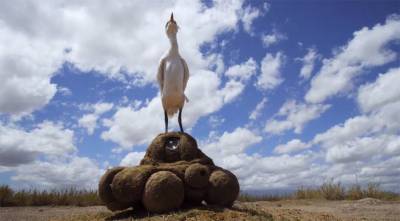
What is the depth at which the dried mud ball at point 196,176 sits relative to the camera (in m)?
8.87

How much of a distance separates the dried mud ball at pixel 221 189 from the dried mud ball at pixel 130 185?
4.00ft

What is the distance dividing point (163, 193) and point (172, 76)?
10.3ft

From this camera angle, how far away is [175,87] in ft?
34.9

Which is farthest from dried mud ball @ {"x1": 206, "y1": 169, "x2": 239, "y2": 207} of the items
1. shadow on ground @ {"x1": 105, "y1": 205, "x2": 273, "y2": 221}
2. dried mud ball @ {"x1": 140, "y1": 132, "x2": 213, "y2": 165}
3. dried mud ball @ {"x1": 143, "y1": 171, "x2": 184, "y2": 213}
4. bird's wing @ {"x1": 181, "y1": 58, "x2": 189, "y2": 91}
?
bird's wing @ {"x1": 181, "y1": 58, "x2": 189, "y2": 91}

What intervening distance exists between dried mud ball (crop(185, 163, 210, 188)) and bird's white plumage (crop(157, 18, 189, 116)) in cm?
221

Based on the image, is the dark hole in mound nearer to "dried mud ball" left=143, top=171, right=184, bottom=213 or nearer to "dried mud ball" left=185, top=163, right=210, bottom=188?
"dried mud ball" left=185, top=163, right=210, bottom=188

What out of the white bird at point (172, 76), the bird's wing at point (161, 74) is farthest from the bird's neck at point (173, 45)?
the bird's wing at point (161, 74)

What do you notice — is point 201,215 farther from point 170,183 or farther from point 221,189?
point 221,189

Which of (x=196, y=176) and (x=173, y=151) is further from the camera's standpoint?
(x=173, y=151)

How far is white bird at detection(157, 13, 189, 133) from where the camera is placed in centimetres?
1059

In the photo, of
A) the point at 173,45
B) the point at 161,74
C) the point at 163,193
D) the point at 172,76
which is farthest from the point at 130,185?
the point at 173,45

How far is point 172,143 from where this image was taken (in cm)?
982

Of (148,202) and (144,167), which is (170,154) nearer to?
(144,167)

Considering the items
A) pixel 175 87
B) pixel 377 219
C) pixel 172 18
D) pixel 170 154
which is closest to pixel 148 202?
pixel 170 154
